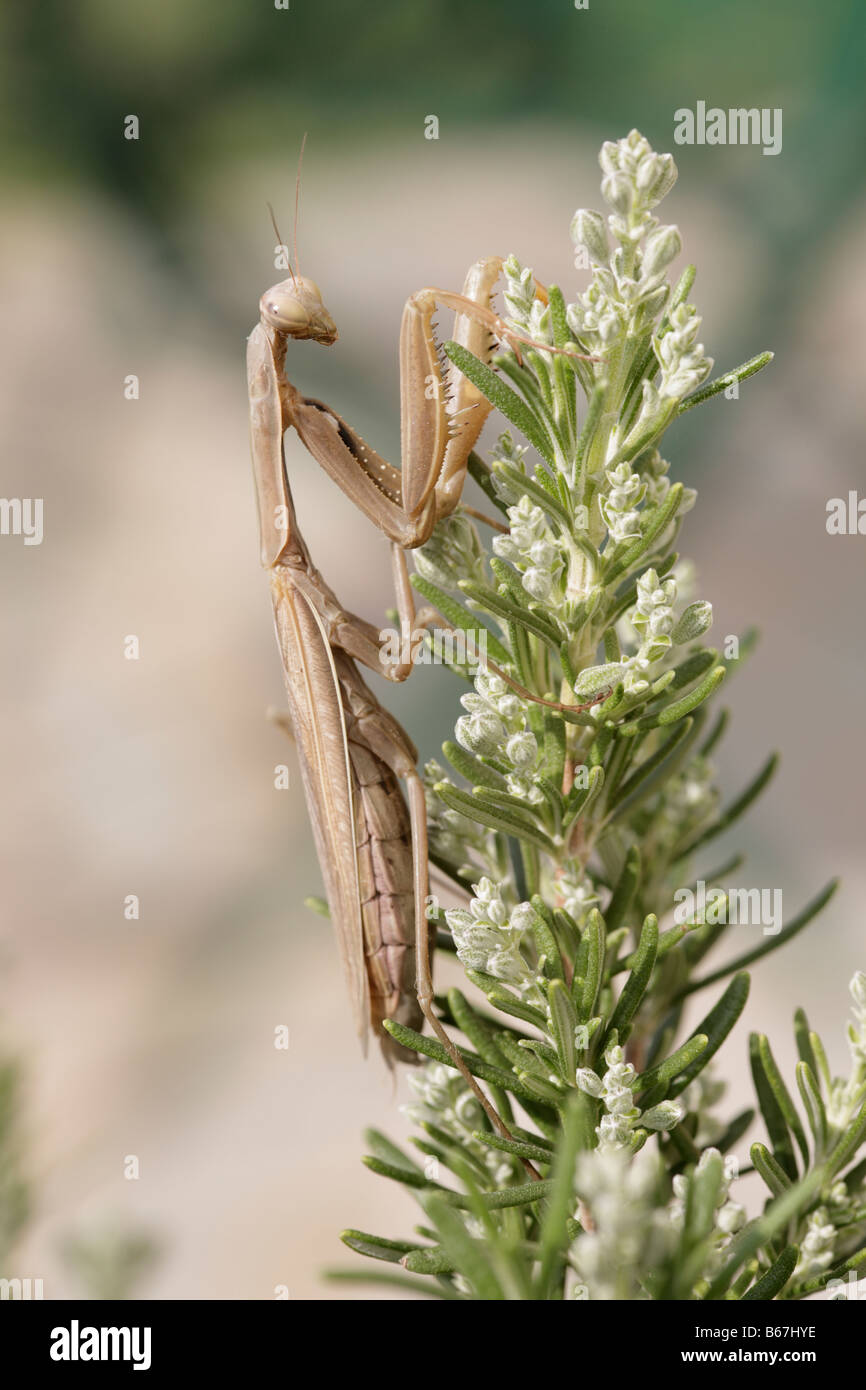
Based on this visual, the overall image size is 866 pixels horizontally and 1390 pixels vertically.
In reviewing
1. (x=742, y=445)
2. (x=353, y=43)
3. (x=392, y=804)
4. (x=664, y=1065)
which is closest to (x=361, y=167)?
(x=353, y=43)

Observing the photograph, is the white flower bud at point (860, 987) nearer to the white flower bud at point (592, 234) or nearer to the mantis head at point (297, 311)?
the white flower bud at point (592, 234)

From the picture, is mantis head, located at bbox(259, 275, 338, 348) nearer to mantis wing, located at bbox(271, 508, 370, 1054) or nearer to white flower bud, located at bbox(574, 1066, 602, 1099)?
mantis wing, located at bbox(271, 508, 370, 1054)

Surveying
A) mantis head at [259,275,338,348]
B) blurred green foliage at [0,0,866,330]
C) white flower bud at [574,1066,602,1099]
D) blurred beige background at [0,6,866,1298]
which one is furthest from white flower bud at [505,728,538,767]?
blurred green foliage at [0,0,866,330]

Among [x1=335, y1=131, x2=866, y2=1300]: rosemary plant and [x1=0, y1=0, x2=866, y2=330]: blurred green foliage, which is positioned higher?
[x1=0, y1=0, x2=866, y2=330]: blurred green foliage

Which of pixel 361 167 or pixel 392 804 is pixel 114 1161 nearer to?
pixel 392 804

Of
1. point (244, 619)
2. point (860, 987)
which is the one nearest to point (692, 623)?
point (860, 987)
